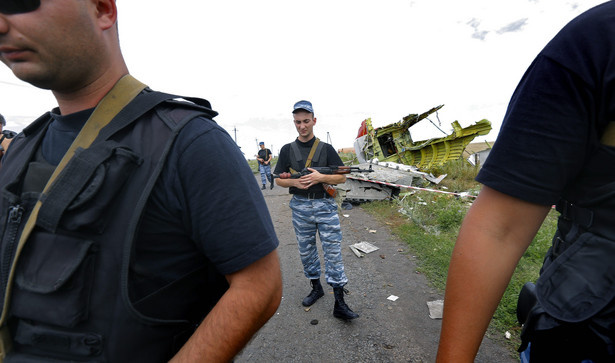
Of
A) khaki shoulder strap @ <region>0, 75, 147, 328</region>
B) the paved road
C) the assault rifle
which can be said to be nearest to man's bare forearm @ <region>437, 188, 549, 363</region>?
khaki shoulder strap @ <region>0, 75, 147, 328</region>

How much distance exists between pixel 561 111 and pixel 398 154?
35.0ft

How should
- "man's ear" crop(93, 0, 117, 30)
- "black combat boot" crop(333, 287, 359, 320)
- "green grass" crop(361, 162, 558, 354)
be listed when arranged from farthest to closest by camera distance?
"black combat boot" crop(333, 287, 359, 320)
"green grass" crop(361, 162, 558, 354)
"man's ear" crop(93, 0, 117, 30)

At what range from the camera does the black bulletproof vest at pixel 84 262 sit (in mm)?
786

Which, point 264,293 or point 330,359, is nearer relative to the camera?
point 264,293

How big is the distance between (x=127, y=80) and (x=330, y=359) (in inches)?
106

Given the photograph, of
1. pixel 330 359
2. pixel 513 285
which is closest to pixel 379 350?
pixel 330 359

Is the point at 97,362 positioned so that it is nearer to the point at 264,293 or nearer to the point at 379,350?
the point at 264,293

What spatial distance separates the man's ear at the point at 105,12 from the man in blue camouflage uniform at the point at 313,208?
8.41ft

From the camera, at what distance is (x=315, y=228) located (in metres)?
3.59

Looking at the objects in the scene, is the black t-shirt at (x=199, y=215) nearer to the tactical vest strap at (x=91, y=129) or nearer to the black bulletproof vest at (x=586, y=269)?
the tactical vest strap at (x=91, y=129)

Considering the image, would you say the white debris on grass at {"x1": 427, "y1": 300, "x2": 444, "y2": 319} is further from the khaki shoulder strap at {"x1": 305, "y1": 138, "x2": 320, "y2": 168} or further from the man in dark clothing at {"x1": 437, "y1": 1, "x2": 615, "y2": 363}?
the man in dark clothing at {"x1": 437, "y1": 1, "x2": 615, "y2": 363}

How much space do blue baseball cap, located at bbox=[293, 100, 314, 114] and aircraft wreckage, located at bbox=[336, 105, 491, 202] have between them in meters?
3.98

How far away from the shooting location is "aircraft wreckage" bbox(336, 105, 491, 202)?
8312mm

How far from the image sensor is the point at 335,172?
12.0ft
